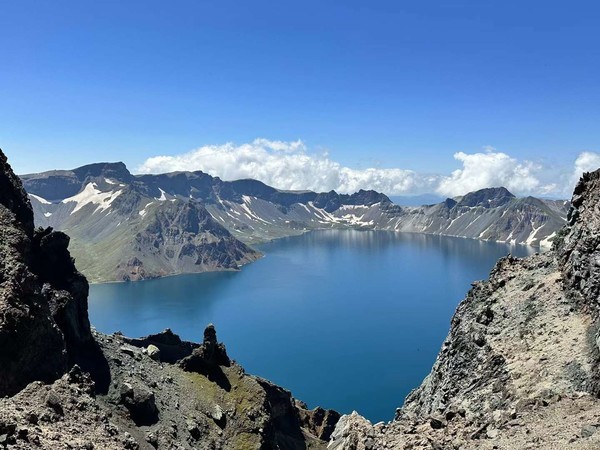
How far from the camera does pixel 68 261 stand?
238 ft

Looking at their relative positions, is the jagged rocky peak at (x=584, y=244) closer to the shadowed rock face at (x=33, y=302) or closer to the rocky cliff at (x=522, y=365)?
the rocky cliff at (x=522, y=365)

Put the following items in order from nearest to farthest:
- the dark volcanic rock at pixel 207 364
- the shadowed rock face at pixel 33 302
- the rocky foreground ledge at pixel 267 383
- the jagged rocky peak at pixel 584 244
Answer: the rocky foreground ledge at pixel 267 383, the jagged rocky peak at pixel 584 244, the shadowed rock face at pixel 33 302, the dark volcanic rock at pixel 207 364

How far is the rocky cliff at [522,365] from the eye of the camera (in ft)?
89.8

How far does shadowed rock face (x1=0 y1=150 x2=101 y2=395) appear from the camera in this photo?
154ft

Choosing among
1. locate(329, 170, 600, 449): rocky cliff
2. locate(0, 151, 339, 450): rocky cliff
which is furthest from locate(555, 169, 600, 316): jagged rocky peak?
locate(0, 151, 339, 450): rocky cliff

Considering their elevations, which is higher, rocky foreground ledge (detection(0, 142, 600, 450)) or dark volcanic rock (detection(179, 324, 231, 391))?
rocky foreground ledge (detection(0, 142, 600, 450))

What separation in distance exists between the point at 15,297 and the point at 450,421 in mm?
42437

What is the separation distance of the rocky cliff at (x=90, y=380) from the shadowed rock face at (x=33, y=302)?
11cm

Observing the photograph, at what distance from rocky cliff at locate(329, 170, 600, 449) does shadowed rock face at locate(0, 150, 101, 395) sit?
31803 mm

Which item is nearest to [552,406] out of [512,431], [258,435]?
[512,431]

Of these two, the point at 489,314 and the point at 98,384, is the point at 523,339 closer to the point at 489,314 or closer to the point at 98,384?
the point at 489,314

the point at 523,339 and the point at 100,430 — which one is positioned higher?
the point at 523,339

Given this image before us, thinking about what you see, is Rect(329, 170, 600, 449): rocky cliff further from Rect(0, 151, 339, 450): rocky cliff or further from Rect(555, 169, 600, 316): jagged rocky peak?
Rect(0, 151, 339, 450): rocky cliff

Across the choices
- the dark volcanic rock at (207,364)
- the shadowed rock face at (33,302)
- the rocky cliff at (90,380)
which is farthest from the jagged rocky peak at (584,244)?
the shadowed rock face at (33,302)
